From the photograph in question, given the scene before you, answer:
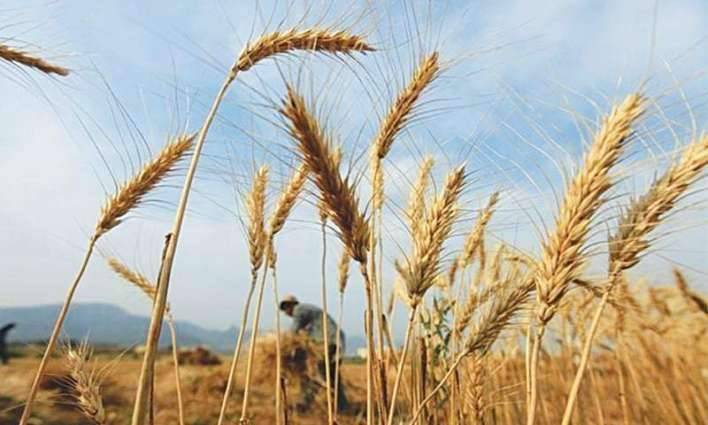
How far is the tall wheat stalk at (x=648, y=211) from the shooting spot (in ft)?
4.79

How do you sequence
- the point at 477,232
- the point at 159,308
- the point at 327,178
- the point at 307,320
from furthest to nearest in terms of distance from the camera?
the point at 307,320 < the point at 477,232 < the point at 327,178 < the point at 159,308

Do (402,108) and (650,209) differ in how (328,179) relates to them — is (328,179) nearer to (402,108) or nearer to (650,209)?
(402,108)

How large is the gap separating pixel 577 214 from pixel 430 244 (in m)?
0.54

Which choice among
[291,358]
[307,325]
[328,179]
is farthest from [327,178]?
[307,325]

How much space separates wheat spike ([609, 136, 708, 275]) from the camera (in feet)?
4.80

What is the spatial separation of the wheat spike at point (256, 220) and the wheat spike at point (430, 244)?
2.52 feet

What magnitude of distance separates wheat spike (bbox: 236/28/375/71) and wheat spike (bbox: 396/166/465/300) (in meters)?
0.63

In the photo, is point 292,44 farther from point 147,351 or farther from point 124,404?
point 124,404

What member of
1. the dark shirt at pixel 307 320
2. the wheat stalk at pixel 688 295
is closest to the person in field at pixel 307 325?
the dark shirt at pixel 307 320

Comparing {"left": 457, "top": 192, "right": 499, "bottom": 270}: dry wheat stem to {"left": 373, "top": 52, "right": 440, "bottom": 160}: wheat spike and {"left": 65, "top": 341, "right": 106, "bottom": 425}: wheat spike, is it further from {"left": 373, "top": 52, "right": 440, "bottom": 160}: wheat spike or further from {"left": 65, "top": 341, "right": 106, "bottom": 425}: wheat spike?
{"left": 65, "top": 341, "right": 106, "bottom": 425}: wheat spike

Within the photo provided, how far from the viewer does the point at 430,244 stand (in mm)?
1879

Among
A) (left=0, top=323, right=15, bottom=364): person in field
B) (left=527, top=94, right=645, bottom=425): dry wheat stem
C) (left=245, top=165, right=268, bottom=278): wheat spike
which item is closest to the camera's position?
(left=527, top=94, right=645, bottom=425): dry wheat stem

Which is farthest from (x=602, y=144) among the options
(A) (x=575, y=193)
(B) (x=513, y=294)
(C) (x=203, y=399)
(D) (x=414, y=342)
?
(C) (x=203, y=399)

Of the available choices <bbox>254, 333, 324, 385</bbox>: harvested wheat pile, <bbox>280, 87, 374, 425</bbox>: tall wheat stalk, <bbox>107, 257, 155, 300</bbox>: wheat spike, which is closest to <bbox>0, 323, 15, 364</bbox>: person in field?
<bbox>254, 333, 324, 385</bbox>: harvested wheat pile
